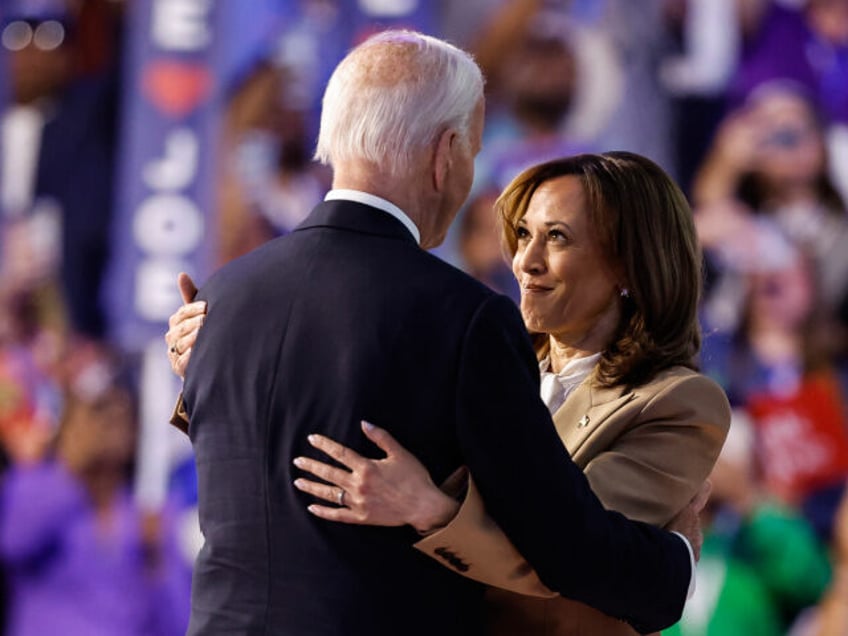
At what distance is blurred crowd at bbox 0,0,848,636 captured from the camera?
5629 mm

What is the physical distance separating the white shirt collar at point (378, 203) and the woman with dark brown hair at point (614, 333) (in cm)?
28

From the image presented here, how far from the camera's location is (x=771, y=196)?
227 inches

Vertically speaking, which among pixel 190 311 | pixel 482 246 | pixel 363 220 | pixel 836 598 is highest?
pixel 363 220

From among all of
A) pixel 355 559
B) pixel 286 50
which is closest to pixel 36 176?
pixel 286 50

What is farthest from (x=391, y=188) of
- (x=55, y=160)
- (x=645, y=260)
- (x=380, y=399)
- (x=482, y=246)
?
(x=55, y=160)

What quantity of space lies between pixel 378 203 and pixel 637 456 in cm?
56

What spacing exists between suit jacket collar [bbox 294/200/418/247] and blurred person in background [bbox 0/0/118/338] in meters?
4.80

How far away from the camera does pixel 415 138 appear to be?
1824mm

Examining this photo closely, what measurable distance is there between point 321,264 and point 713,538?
4187mm

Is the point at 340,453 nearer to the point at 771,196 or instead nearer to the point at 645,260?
the point at 645,260

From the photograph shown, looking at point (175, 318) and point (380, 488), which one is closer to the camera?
point (380, 488)

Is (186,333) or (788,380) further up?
(186,333)

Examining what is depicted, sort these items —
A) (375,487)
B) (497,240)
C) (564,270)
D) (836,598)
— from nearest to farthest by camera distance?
(375,487)
(564,270)
(497,240)
(836,598)

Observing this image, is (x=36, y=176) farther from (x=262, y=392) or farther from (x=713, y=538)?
(x=262, y=392)
